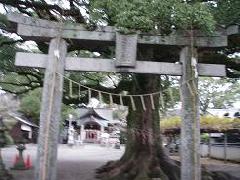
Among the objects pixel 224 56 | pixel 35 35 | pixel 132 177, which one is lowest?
pixel 132 177

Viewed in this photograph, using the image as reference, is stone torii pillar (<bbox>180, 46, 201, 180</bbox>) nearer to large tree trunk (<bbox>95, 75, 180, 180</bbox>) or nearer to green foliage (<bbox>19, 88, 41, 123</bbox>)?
large tree trunk (<bbox>95, 75, 180, 180</bbox>)

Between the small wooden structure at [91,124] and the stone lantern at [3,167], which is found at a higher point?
the small wooden structure at [91,124]

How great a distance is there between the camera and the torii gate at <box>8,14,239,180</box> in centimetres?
938

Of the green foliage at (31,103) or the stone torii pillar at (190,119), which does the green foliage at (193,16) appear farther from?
the green foliage at (31,103)

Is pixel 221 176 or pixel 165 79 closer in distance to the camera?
pixel 221 176

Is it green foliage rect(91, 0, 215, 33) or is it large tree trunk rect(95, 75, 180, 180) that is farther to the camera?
large tree trunk rect(95, 75, 180, 180)

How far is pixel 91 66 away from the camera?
31.7 ft

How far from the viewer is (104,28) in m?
9.84

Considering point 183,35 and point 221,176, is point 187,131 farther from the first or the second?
point 221,176

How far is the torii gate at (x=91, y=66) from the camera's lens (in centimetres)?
938

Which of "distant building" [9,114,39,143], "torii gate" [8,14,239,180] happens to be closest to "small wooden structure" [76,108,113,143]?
"distant building" [9,114,39,143]

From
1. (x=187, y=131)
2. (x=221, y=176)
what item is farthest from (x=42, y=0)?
(x=221, y=176)

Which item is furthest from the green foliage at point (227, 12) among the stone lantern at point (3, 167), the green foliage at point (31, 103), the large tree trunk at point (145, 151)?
the green foliage at point (31, 103)

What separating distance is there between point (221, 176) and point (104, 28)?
7970 millimetres
